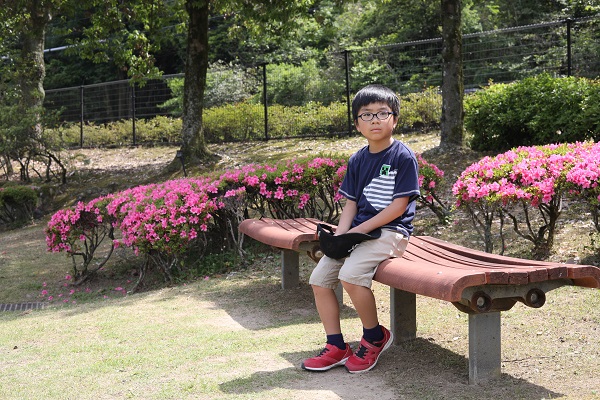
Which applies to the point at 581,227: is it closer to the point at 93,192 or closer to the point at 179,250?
the point at 179,250

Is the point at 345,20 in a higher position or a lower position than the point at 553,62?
higher

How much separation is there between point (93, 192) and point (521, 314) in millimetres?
11874

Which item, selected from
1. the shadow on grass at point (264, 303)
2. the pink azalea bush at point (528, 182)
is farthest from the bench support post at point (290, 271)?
the pink azalea bush at point (528, 182)

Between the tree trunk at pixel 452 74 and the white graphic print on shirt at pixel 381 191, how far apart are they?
8.11 meters

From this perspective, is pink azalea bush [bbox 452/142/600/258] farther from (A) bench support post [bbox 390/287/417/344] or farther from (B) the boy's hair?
(B) the boy's hair

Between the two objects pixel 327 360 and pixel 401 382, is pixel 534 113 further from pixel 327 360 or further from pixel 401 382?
pixel 401 382

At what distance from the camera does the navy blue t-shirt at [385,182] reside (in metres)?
4.37

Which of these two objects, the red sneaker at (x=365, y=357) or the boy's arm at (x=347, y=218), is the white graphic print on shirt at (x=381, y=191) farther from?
the red sneaker at (x=365, y=357)

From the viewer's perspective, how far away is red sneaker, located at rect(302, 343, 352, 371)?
4.42 m

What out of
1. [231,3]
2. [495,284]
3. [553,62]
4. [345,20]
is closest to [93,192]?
[231,3]

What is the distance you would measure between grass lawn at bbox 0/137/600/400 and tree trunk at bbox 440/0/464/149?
15.4 feet

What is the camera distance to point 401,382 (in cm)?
416

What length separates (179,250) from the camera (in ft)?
25.9

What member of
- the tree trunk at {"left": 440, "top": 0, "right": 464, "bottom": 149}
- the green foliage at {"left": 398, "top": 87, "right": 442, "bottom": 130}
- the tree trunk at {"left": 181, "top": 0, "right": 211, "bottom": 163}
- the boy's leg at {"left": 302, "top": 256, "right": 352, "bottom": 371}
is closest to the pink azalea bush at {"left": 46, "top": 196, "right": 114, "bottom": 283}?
the boy's leg at {"left": 302, "top": 256, "right": 352, "bottom": 371}
